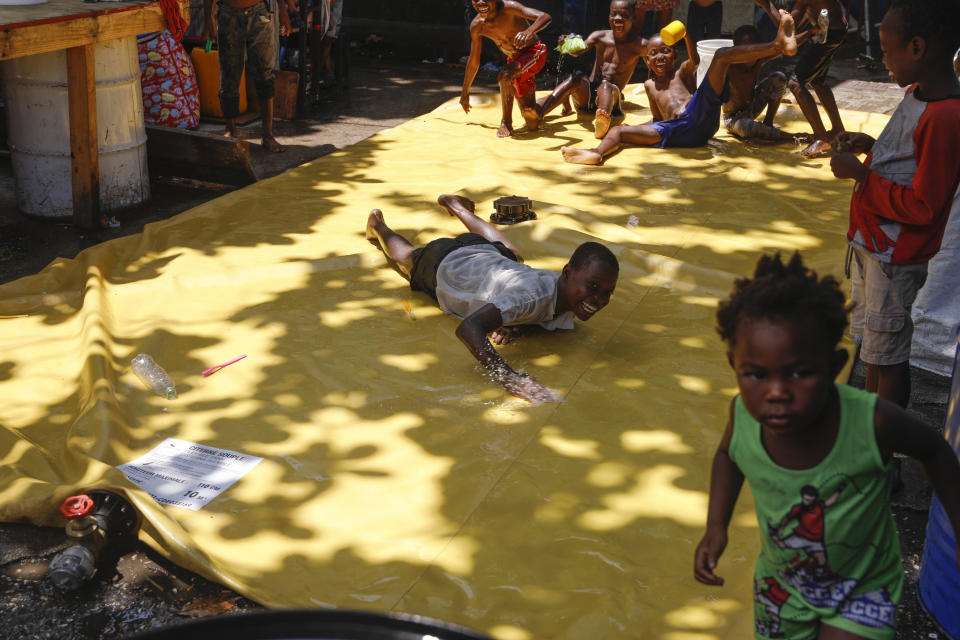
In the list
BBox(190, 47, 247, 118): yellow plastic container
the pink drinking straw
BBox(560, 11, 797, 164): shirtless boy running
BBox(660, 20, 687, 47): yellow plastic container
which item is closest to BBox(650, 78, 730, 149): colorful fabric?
BBox(560, 11, 797, 164): shirtless boy running

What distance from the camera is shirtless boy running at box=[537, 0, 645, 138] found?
7500 millimetres

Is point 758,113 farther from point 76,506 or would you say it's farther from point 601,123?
point 76,506

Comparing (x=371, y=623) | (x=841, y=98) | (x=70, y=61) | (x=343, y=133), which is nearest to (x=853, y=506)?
(x=371, y=623)

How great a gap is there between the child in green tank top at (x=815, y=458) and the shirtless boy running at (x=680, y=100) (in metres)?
5.01

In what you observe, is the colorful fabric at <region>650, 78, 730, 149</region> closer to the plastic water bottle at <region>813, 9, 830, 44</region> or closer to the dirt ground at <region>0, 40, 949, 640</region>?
the plastic water bottle at <region>813, 9, 830, 44</region>

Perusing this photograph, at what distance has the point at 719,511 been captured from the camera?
192 centimetres

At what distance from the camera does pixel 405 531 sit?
9.11ft

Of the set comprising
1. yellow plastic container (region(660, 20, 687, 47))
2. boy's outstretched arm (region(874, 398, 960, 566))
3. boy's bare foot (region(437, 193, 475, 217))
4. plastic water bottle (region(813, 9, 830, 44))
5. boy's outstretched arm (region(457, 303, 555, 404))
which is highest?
plastic water bottle (region(813, 9, 830, 44))

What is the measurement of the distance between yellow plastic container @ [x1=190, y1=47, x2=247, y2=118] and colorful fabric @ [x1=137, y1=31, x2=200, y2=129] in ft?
1.23

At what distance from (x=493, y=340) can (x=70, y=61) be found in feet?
10.1

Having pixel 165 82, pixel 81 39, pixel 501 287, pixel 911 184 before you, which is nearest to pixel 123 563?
pixel 501 287

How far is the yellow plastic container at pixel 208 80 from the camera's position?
755cm

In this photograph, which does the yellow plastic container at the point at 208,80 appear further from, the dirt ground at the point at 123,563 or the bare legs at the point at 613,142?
the bare legs at the point at 613,142

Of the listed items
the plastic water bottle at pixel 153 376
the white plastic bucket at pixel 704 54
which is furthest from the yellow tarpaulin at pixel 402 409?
the white plastic bucket at pixel 704 54
